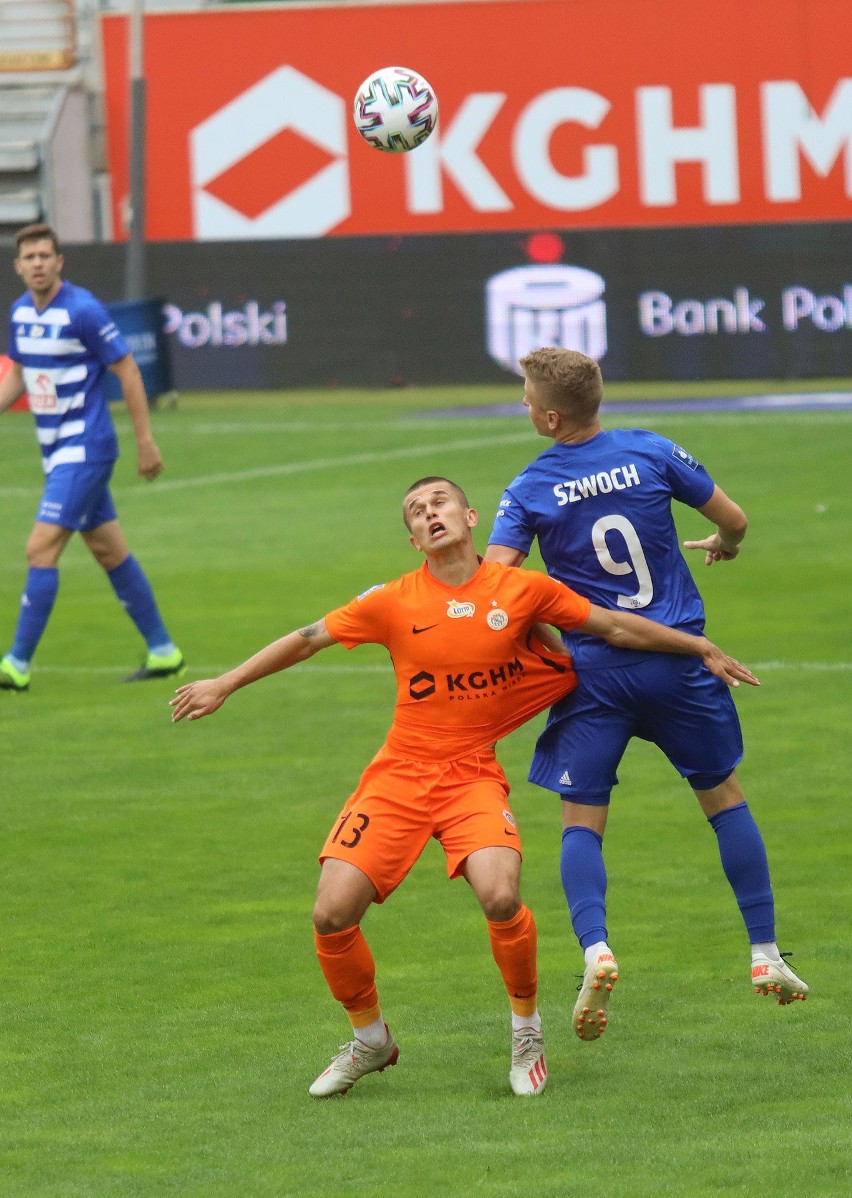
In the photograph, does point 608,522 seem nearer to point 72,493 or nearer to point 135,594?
point 72,493

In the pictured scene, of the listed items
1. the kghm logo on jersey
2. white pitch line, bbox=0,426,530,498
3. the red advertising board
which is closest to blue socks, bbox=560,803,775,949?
the kghm logo on jersey

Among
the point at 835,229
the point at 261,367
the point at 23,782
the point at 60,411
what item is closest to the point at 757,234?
the point at 835,229

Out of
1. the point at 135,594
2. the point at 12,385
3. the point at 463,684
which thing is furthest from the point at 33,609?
the point at 463,684

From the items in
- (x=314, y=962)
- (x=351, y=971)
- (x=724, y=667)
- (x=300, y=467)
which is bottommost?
(x=300, y=467)

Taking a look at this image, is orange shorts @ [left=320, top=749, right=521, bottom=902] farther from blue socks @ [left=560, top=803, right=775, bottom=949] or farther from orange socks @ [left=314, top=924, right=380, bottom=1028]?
blue socks @ [left=560, top=803, right=775, bottom=949]

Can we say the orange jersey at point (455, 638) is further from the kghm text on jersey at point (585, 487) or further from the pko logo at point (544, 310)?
the pko logo at point (544, 310)

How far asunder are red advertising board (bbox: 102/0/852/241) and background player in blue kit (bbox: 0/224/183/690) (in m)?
23.0

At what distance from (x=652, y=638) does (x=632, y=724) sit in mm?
294

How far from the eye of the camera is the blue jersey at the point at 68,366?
11.3 metres

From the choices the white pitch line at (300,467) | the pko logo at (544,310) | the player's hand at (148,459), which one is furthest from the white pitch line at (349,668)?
the pko logo at (544,310)

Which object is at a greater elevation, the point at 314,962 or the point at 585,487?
the point at 585,487

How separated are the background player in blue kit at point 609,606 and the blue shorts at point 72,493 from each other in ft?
18.4

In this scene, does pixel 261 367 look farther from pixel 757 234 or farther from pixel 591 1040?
pixel 591 1040

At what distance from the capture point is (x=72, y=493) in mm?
11367
